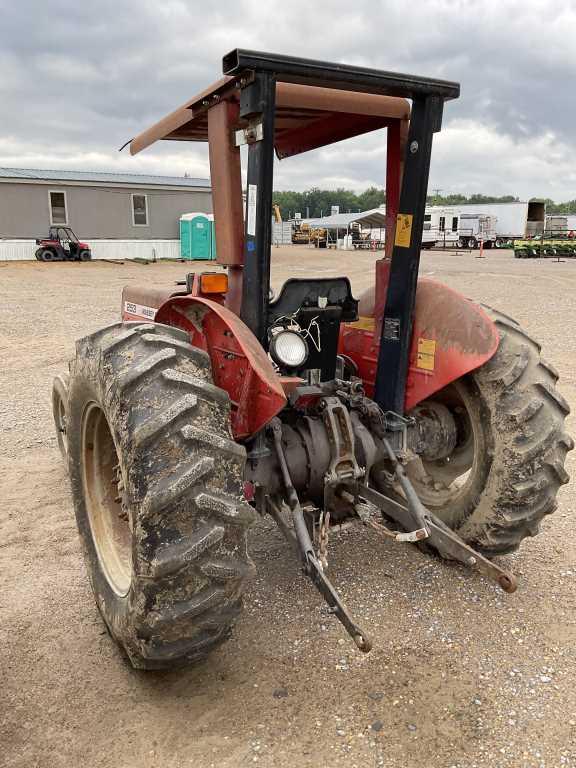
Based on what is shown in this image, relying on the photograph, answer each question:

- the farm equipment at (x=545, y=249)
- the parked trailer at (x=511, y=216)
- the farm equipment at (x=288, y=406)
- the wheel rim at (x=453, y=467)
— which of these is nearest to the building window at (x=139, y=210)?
the farm equipment at (x=545, y=249)

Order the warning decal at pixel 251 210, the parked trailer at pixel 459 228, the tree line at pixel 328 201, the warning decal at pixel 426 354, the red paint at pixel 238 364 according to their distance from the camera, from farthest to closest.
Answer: the tree line at pixel 328 201 → the parked trailer at pixel 459 228 → the warning decal at pixel 426 354 → the warning decal at pixel 251 210 → the red paint at pixel 238 364

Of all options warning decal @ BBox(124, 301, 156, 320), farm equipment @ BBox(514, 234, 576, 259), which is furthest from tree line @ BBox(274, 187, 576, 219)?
warning decal @ BBox(124, 301, 156, 320)

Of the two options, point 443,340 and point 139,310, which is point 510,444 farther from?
point 139,310

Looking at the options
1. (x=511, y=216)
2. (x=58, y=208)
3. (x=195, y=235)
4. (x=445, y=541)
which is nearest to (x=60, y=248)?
(x=58, y=208)

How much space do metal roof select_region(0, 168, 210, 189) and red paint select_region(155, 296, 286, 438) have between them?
A: 81.9ft

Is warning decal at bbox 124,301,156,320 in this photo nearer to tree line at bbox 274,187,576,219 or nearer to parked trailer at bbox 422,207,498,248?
parked trailer at bbox 422,207,498,248

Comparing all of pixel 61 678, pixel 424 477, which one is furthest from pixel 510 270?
pixel 61 678

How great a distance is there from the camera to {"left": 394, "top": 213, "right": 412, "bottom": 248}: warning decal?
3170 millimetres

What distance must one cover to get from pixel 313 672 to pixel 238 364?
143 cm

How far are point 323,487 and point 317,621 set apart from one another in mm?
675

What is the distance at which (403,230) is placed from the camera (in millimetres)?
3203

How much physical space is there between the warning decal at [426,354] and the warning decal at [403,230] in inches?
20.7

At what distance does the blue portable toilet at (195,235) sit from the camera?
92.1 feet

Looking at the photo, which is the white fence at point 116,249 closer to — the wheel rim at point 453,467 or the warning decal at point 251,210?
the wheel rim at point 453,467
